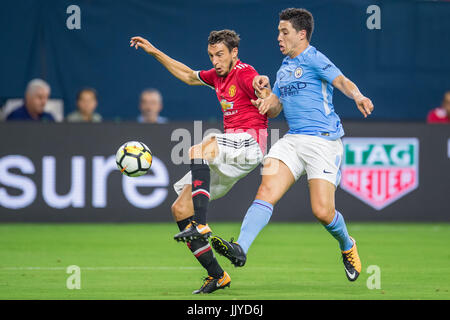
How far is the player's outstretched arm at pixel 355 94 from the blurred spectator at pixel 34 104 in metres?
6.02

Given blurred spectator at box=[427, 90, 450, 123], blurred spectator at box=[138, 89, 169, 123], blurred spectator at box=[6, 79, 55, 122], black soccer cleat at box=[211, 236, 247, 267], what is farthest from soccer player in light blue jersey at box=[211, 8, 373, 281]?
blurred spectator at box=[427, 90, 450, 123]

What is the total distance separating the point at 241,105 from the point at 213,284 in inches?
55.7

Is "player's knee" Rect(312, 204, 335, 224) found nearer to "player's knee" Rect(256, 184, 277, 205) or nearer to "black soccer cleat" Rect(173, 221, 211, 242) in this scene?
"player's knee" Rect(256, 184, 277, 205)

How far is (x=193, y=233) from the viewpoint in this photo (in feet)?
20.2

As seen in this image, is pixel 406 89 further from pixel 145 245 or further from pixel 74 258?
pixel 74 258

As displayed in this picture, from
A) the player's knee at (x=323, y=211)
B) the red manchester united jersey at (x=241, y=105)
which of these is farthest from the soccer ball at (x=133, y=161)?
the player's knee at (x=323, y=211)

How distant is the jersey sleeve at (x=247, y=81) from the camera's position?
6836 millimetres

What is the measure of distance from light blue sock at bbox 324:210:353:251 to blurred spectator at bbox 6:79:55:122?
5.96 m

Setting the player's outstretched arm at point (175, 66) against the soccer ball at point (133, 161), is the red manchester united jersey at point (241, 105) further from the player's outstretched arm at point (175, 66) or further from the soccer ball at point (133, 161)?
the soccer ball at point (133, 161)

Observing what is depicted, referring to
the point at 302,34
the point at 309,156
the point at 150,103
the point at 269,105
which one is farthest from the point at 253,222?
the point at 150,103

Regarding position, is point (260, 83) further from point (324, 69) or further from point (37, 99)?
point (37, 99)

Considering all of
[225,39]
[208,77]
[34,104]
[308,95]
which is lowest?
[308,95]

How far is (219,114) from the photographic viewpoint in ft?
40.2

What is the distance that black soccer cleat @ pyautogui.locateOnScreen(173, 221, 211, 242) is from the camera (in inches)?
241
